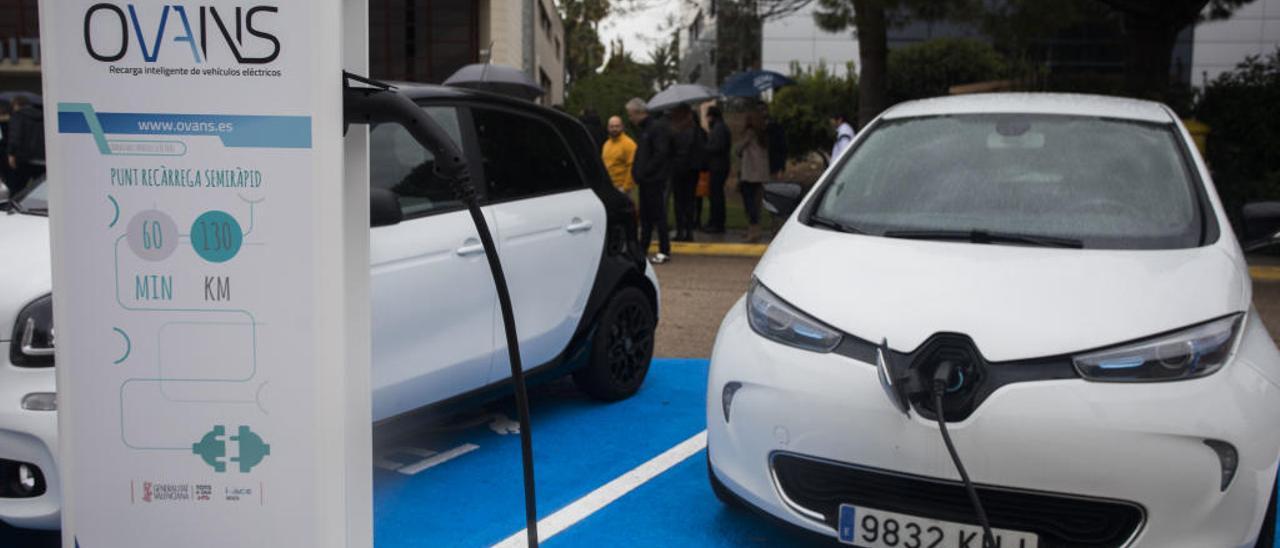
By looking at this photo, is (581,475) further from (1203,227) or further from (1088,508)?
(1203,227)

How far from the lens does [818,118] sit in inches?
911

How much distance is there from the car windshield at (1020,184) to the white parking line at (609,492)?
1196 millimetres

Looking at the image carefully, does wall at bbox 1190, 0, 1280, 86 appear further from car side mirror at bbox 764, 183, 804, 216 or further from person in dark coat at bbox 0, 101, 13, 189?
car side mirror at bbox 764, 183, 804, 216

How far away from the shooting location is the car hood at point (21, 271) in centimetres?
312

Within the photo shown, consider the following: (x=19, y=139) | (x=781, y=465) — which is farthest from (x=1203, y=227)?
(x=19, y=139)

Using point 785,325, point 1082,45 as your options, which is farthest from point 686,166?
point 1082,45

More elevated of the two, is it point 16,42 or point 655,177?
point 16,42

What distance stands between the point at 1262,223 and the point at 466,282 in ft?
9.25

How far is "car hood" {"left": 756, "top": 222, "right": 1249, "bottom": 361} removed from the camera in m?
3.02

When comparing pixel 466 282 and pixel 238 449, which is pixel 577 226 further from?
pixel 238 449

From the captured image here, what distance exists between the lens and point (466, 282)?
4199mm

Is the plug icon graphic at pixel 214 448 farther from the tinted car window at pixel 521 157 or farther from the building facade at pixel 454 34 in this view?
the building facade at pixel 454 34

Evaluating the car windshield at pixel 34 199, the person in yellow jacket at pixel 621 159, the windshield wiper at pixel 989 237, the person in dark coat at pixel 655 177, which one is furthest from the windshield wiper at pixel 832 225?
the person in yellow jacket at pixel 621 159

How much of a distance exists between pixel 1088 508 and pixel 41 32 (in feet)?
8.45
